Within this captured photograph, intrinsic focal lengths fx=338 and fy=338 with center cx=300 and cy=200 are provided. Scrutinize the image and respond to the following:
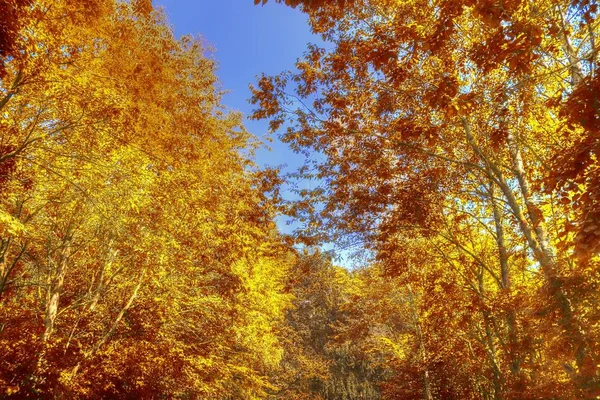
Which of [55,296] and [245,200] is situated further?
[245,200]

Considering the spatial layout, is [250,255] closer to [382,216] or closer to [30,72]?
[382,216]

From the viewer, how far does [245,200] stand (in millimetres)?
11242

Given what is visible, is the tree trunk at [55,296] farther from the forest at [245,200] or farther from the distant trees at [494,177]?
the distant trees at [494,177]

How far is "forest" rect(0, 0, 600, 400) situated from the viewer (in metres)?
4.50

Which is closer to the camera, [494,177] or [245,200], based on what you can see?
[494,177]

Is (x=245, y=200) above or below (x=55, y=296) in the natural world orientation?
above

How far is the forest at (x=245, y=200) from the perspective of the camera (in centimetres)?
450

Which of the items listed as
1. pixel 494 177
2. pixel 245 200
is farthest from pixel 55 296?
pixel 494 177

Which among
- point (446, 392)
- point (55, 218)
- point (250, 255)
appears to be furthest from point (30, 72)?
point (446, 392)

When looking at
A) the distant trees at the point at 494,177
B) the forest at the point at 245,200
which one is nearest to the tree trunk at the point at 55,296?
the forest at the point at 245,200

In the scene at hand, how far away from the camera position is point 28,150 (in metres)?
5.57

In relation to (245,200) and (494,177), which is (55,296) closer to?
(245,200)

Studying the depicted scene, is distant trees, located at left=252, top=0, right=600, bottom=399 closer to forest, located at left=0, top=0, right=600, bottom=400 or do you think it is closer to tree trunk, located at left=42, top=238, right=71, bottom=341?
forest, located at left=0, top=0, right=600, bottom=400

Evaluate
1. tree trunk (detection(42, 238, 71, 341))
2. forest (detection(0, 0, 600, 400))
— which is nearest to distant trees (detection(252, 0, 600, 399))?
forest (detection(0, 0, 600, 400))
